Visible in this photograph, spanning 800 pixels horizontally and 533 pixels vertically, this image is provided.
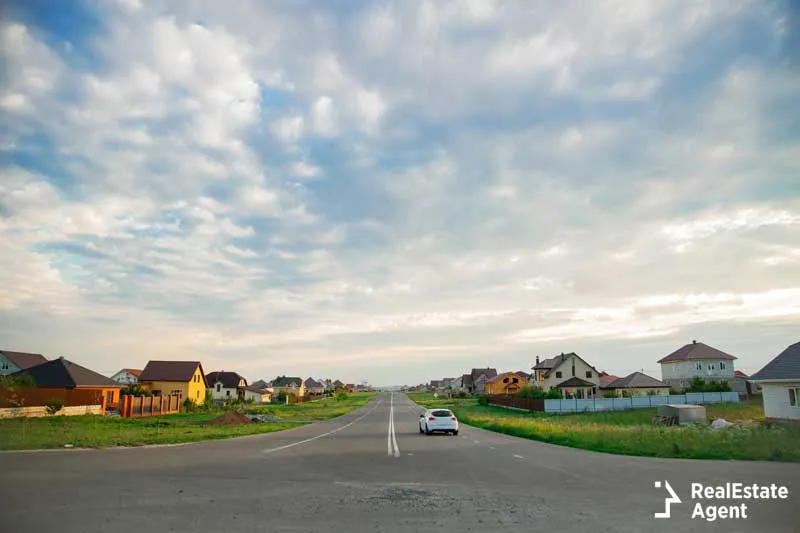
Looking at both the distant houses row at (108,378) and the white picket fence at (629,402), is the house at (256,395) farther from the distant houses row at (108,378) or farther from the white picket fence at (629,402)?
the white picket fence at (629,402)

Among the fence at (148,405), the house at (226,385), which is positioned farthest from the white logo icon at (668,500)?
the house at (226,385)

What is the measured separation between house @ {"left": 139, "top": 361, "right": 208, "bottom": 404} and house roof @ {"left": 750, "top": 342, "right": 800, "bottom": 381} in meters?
64.0

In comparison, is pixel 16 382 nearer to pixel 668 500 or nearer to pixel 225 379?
pixel 668 500

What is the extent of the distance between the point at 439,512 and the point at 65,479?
31.0 feet

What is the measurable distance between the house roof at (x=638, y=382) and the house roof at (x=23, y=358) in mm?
80154

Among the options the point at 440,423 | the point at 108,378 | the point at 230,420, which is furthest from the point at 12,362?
the point at 440,423

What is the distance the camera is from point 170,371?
266 ft

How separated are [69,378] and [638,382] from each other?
73.1 meters

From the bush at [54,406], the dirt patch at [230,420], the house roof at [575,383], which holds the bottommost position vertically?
the dirt patch at [230,420]

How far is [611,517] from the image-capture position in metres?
9.52

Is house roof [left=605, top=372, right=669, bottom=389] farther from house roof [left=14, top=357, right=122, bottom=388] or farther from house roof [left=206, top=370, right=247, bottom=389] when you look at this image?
house roof [left=206, top=370, right=247, bottom=389]

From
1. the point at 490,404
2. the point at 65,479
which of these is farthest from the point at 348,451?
the point at 490,404

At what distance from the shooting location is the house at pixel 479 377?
167 meters

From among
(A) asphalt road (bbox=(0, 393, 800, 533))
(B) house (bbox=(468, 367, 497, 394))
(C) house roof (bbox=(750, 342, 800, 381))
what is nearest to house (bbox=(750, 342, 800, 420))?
(C) house roof (bbox=(750, 342, 800, 381))
